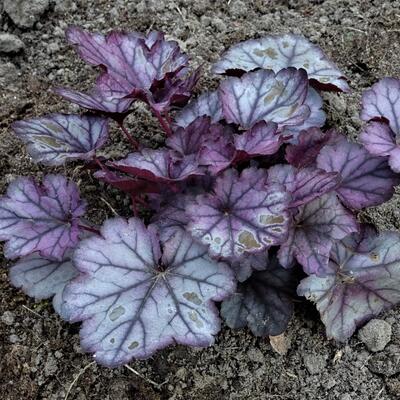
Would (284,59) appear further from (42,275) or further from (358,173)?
(42,275)

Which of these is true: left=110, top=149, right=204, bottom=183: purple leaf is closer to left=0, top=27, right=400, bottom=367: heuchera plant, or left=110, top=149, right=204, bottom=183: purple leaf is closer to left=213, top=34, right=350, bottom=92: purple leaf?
left=0, top=27, right=400, bottom=367: heuchera plant

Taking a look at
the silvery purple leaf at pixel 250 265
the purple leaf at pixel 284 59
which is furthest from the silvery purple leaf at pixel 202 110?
the silvery purple leaf at pixel 250 265

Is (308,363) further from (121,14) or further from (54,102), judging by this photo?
(121,14)

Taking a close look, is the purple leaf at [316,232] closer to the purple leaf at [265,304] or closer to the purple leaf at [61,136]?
the purple leaf at [265,304]

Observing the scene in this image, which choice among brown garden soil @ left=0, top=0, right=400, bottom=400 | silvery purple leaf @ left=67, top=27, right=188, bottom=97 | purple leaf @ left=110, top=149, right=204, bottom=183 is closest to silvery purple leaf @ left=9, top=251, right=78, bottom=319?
brown garden soil @ left=0, top=0, right=400, bottom=400

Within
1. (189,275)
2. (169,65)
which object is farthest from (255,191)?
(169,65)

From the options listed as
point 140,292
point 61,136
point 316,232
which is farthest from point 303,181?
point 61,136
